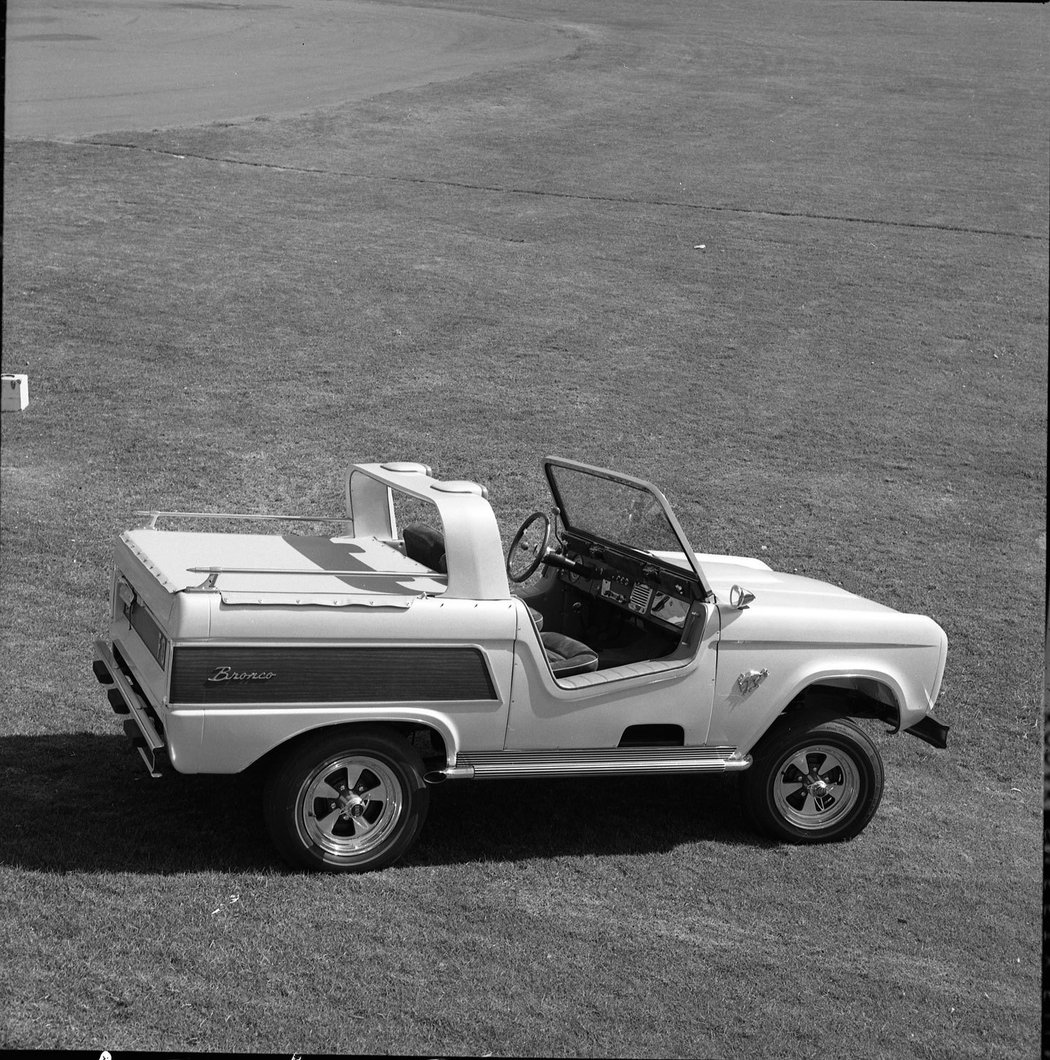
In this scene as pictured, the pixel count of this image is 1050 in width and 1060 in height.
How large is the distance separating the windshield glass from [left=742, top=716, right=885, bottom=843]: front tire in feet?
3.51

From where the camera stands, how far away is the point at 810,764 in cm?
667

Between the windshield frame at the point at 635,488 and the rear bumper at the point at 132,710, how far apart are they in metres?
2.33

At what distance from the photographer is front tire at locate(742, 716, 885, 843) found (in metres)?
6.55

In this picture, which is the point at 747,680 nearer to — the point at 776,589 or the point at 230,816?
the point at 776,589

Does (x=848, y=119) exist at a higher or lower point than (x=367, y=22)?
lower

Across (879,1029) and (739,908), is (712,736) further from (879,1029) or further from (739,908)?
(879,1029)

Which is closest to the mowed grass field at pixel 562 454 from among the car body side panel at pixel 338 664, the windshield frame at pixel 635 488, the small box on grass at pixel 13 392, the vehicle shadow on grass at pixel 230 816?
the vehicle shadow on grass at pixel 230 816

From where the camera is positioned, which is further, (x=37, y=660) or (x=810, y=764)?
(x=37, y=660)

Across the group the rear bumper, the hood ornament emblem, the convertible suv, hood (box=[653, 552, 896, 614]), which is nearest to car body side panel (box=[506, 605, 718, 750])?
the convertible suv

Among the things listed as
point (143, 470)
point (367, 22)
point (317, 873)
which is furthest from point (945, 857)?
point (367, 22)

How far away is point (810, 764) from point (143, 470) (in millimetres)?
7757

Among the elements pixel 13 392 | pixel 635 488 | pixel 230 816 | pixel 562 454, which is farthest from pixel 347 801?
pixel 13 392

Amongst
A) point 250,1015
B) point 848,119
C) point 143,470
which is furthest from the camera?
point 848,119

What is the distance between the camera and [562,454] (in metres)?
13.5
